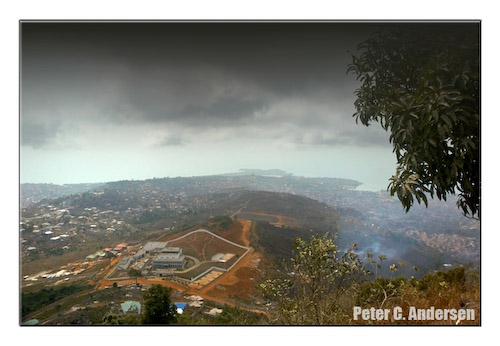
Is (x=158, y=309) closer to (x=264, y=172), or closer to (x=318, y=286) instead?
(x=318, y=286)

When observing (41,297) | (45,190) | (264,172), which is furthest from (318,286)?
(45,190)

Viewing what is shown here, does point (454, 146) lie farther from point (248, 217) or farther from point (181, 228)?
point (181, 228)

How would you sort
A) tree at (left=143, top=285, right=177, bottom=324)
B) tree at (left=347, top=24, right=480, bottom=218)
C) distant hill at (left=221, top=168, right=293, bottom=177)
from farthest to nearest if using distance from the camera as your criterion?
1. distant hill at (left=221, top=168, right=293, bottom=177)
2. tree at (left=143, top=285, right=177, bottom=324)
3. tree at (left=347, top=24, right=480, bottom=218)

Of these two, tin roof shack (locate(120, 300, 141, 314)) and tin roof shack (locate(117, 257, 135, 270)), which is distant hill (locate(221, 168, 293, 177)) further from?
tin roof shack (locate(120, 300, 141, 314))

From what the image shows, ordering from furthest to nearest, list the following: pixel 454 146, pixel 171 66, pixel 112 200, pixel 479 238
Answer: pixel 112 200, pixel 171 66, pixel 479 238, pixel 454 146

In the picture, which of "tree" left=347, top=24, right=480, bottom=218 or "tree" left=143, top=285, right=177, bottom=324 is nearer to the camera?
"tree" left=347, top=24, right=480, bottom=218

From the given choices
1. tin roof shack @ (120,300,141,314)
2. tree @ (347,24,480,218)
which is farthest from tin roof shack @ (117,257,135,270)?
tree @ (347,24,480,218)

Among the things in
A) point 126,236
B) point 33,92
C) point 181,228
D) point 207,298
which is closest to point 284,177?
point 181,228
